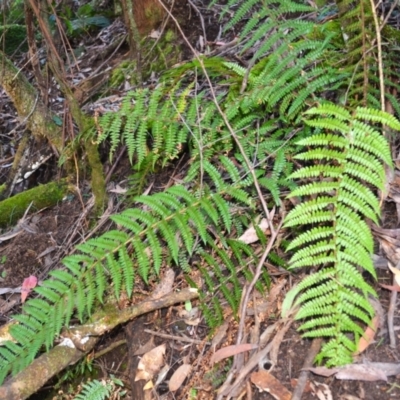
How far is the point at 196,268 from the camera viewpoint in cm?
293

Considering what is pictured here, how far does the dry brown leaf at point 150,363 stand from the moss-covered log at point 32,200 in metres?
1.78

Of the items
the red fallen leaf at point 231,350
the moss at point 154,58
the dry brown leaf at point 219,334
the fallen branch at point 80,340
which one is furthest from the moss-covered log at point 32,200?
the red fallen leaf at point 231,350

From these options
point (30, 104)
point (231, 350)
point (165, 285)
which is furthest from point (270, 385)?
point (30, 104)

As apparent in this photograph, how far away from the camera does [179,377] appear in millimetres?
2607

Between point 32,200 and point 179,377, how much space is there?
7.06ft

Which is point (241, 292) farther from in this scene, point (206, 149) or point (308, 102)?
point (308, 102)

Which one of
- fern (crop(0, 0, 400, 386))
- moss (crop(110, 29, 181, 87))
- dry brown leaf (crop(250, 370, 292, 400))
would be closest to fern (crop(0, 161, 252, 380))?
fern (crop(0, 0, 400, 386))

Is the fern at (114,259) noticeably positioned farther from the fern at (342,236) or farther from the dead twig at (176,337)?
the fern at (342,236)

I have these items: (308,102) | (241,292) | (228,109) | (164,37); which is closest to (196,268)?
(241,292)

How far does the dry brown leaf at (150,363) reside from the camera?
2711mm

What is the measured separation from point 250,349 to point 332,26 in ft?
6.41

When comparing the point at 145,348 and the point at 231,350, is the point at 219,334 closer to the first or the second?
the point at 231,350

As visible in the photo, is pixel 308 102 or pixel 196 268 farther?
pixel 196 268

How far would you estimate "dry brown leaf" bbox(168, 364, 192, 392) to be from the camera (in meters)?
2.58
